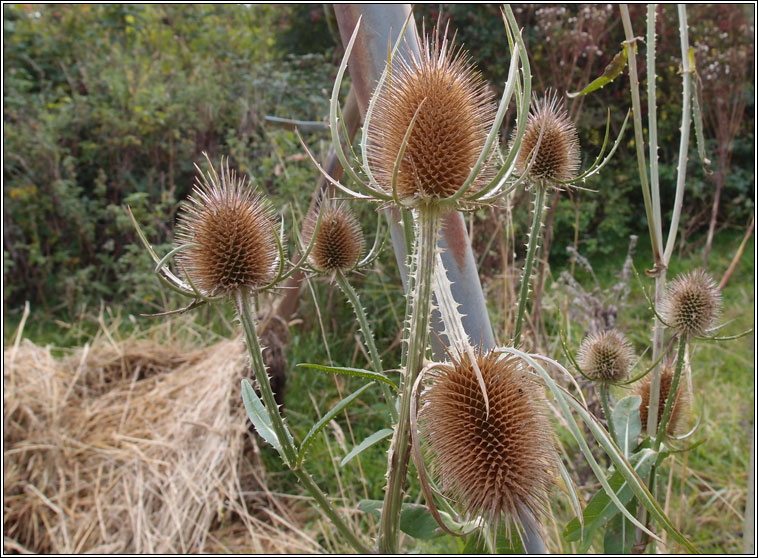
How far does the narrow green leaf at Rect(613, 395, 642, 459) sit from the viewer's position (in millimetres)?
872

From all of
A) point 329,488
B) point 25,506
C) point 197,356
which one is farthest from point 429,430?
point 197,356

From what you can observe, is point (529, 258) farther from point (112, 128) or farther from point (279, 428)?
point (112, 128)

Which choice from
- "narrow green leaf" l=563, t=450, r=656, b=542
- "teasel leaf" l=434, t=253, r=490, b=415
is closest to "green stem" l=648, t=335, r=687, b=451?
"narrow green leaf" l=563, t=450, r=656, b=542

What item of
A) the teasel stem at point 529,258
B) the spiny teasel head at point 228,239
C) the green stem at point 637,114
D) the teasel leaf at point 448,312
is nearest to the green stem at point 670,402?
the green stem at point 637,114

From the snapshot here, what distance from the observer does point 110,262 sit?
4004 millimetres

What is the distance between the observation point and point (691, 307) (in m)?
0.87

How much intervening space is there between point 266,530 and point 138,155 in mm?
3128

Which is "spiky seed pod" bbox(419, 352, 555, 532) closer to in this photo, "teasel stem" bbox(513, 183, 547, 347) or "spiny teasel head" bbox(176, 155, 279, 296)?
"teasel stem" bbox(513, 183, 547, 347)

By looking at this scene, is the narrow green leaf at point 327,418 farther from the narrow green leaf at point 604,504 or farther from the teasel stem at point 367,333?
the narrow green leaf at point 604,504

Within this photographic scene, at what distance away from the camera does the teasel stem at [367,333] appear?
2.19ft

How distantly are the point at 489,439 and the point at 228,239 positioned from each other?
315 millimetres

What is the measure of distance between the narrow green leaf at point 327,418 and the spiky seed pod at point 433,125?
162 millimetres

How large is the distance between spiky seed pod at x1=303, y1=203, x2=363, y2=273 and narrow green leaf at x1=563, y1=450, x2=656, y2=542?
0.39 meters

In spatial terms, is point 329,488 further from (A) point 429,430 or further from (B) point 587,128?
(B) point 587,128
